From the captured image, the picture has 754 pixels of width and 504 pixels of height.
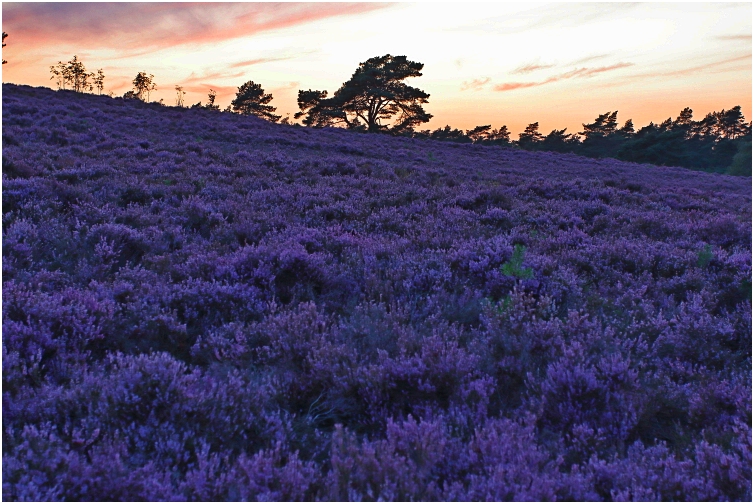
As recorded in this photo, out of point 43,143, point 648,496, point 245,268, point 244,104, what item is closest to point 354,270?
point 245,268

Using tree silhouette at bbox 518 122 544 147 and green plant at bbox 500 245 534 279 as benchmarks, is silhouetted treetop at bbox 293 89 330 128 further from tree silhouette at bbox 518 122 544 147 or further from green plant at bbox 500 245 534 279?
green plant at bbox 500 245 534 279

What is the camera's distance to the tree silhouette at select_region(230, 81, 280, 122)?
2072 inches

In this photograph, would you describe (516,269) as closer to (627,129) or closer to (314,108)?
(314,108)

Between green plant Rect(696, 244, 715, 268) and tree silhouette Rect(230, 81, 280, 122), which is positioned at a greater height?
tree silhouette Rect(230, 81, 280, 122)

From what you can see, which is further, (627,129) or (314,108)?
(627,129)

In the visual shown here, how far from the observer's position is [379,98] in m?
45.6

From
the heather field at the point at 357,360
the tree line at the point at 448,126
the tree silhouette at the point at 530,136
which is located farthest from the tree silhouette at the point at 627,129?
the heather field at the point at 357,360

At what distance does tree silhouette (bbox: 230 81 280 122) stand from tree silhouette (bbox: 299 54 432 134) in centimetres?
948

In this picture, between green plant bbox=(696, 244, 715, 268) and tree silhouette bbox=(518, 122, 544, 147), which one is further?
tree silhouette bbox=(518, 122, 544, 147)

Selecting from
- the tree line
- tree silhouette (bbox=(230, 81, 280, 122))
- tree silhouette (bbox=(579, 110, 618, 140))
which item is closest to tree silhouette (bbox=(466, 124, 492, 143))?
the tree line

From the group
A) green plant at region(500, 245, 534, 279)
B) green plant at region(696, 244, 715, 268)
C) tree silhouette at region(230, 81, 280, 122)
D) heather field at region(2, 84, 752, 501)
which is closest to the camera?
heather field at region(2, 84, 752, 501)

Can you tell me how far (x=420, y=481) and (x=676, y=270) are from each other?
4.73 metres

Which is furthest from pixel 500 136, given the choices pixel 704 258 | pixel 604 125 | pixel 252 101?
pixel 704 258

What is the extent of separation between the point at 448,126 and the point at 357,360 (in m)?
62.6
